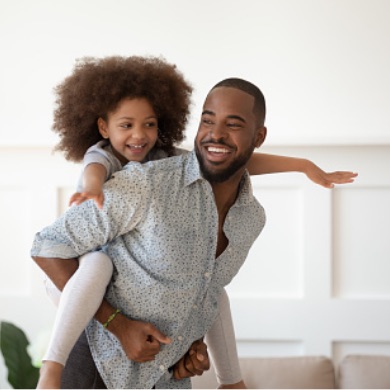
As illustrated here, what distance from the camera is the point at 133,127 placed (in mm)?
1573

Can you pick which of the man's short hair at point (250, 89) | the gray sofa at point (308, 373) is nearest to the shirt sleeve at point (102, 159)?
the man's short hair at point (250, 89)

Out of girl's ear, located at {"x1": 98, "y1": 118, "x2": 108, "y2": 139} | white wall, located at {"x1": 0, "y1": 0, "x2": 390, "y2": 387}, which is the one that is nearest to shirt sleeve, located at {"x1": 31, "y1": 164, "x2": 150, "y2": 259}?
girl's ear, located at {"x1": 98, "y1": 118, "x2": 108, "y2": 139}

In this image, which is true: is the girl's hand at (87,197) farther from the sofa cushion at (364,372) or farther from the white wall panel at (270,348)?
the white wall panel at (270,348)

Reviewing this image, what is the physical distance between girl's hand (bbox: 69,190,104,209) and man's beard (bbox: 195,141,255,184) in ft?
0.58

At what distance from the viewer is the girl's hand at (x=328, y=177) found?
1554 millimetres

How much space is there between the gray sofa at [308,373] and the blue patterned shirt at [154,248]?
3.79 ft

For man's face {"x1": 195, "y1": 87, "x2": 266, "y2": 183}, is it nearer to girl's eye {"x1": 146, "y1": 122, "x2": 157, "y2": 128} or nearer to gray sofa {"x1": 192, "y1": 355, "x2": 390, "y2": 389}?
girl's eye {"x1": 146, "y1": 122, "x2": 157, "y2": 128}

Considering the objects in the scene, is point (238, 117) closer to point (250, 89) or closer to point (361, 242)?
point (250, 89)

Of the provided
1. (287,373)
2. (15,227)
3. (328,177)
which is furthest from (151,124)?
(15,227)

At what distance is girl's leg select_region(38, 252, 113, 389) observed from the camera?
4.43 ft

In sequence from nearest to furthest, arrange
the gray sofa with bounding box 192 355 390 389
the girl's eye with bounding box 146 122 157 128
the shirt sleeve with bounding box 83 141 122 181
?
the shirt sleeve with bounding box 83 141 122 181
the girl's eye with bounding box 146 122 157 128
the gray sofa with bounding box 192 355 390 389

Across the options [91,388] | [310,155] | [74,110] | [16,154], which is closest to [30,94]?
[16,154]

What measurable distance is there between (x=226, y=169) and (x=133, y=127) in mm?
248

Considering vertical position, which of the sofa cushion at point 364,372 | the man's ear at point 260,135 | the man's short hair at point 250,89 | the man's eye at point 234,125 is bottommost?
the sofa cushion at point 364,372
